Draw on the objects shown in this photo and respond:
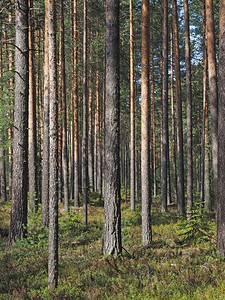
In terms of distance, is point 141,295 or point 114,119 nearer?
point 141,295

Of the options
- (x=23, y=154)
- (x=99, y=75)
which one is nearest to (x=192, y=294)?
(x=23, y=154)

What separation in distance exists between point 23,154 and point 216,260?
6626 mm

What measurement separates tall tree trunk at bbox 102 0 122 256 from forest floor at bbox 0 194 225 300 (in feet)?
2.13

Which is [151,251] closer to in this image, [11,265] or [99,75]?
[11,265]

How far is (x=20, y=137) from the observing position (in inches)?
364

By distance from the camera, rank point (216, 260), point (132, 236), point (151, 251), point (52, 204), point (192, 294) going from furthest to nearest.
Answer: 1. point (132, 236)
2. point (151, 251)
3. point (216, 260)
4. point (52, 204)
5. point (192, 294)

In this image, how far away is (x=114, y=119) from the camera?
7.53 metres

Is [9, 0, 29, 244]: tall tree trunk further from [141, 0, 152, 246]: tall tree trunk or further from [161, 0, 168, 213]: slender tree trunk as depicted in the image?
[161, 0, 168, 213]: slender tree trunk

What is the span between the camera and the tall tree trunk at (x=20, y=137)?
909 cm

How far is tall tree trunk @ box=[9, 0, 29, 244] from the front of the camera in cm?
909

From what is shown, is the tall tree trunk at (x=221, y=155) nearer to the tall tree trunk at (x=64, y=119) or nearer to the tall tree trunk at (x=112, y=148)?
the tall tree trunk at (x=112, y=148)

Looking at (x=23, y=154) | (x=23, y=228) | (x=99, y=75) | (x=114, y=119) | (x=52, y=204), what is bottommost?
(x=23, y=228)

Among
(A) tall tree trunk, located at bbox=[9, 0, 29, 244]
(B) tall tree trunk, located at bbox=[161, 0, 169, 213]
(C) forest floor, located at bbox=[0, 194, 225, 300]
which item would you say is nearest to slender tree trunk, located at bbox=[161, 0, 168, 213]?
(B) tall tree trunk, located at bbox=[161, 0, 169, 213]

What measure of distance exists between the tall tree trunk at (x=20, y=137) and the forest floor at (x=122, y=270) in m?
0.53
